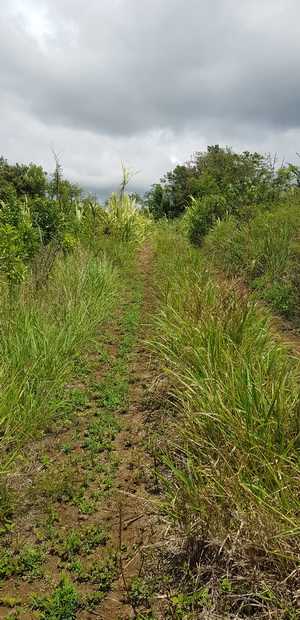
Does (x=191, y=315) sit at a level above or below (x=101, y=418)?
above

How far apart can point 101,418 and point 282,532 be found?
5.90 ft

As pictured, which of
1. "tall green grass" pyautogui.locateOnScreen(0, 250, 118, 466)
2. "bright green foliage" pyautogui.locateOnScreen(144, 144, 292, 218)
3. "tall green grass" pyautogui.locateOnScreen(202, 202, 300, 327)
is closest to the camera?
"tall green grass" pyautogui.locateOnScreen(0, 250, 118, 466)

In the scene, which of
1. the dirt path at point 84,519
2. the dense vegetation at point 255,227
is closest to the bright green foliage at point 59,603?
the dirt path at point 84,519

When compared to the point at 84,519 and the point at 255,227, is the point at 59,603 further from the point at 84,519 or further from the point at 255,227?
the point at 255,227

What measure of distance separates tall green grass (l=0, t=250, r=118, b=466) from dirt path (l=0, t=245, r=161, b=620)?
0.20 metres

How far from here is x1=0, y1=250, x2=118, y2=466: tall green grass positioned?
263cm

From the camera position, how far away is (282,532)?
5.36 feet

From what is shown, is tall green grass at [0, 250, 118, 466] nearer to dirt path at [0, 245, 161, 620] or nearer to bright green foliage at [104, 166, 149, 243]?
dirt path at [0, 245, 161, 620]

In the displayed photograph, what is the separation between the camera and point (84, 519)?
2186mm

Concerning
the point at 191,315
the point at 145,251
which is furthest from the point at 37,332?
the point at 145,251

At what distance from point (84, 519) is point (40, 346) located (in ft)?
5.35

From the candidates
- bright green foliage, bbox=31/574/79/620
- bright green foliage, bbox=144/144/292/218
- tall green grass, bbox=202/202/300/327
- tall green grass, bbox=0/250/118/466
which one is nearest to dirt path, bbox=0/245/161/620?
bright green foliage, bbox=31/574/79/620

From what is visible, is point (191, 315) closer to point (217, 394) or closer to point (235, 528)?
point (217, 394)

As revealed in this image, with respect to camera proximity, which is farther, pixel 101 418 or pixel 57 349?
pixel 57 349
